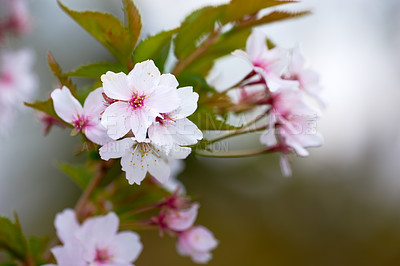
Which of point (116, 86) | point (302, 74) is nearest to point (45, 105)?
point (116, 86)

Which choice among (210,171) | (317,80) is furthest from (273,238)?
(317,80)

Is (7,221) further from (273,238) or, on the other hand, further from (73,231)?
(273,238)

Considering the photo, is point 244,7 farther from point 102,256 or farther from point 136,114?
point 102,256

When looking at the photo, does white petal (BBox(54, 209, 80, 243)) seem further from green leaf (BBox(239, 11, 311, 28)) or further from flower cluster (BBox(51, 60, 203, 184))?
green leaf (BBox(239, 11, 311, 28))

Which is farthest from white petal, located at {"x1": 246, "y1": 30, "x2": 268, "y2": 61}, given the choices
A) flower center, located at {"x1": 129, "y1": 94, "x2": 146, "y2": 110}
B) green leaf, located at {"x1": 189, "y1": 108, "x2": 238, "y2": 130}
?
flower center, located at {"x1": 129, "y1": 94, "x2": 146, "y2": 110}

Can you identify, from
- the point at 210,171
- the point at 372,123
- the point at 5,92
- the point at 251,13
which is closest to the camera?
the point at 251,13
